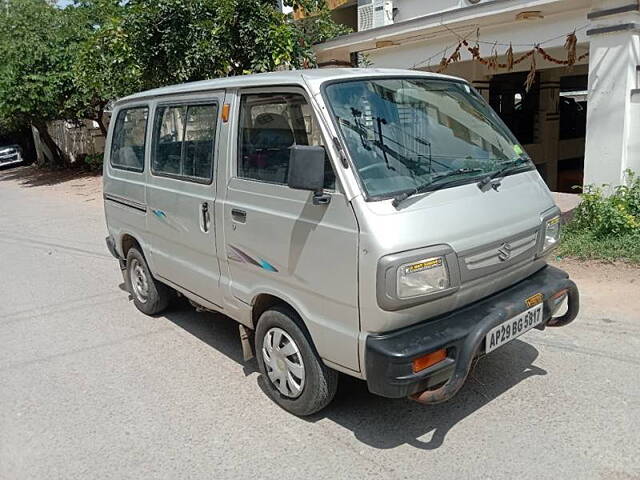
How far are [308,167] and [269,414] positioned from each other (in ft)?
5.42

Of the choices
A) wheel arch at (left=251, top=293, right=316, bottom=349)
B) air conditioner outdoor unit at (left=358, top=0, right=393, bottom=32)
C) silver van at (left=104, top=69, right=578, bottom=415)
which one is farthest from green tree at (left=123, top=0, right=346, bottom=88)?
wheel arch at (left=251, top=293, right=316, bottom=349)

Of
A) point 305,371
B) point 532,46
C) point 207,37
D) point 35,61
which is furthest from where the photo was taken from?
point 35,61

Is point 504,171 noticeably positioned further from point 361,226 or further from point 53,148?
point 53,148

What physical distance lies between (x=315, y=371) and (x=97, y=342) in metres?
2.52

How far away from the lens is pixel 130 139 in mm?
5098

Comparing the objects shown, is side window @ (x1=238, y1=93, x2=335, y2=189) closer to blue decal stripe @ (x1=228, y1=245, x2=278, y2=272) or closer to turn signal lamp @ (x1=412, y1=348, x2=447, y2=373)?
blue decal stripe @ (x1=228, y1=245, x2=278, y2=272)

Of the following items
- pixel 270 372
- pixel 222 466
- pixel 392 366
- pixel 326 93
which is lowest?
pixel 222 466

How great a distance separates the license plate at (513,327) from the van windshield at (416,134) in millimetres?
833

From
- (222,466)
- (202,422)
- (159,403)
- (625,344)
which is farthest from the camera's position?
(625,344)

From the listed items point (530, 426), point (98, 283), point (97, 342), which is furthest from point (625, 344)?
point (98, 283)

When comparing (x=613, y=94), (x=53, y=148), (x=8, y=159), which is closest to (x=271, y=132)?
(x=613, y=94)

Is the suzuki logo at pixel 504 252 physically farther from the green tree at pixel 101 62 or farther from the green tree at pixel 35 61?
the green tree at pixel 35 61

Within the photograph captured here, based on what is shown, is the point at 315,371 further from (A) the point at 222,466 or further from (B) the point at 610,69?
(B) the point at 610,69

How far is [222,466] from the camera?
3.06 m
